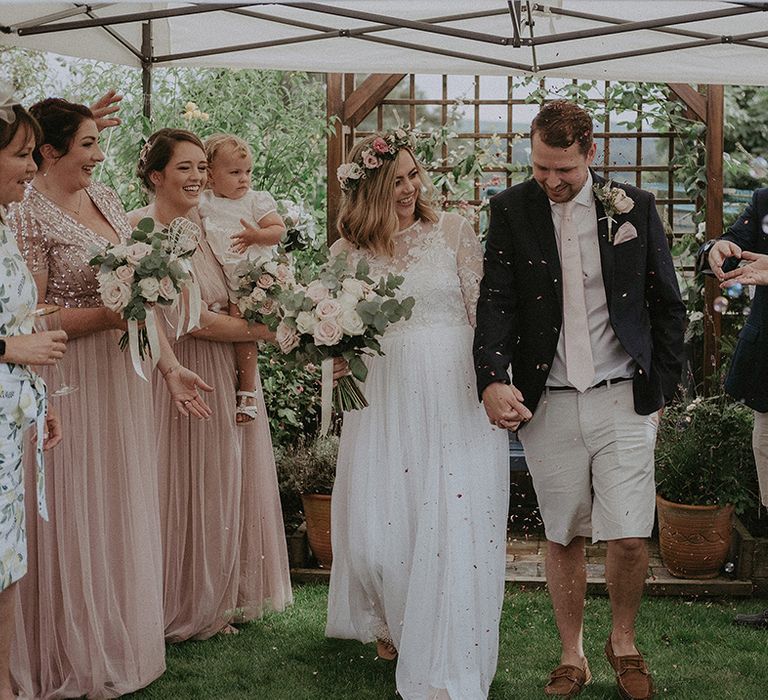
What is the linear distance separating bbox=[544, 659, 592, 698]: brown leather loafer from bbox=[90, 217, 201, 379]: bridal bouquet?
1.86m

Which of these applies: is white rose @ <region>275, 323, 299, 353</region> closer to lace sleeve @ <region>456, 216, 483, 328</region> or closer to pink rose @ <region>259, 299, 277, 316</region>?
pink rose @ <region>259, 299, 277, 316</region>

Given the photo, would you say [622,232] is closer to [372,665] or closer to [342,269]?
[342,269]

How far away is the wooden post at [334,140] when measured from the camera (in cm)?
693

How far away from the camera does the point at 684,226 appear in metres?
7.43

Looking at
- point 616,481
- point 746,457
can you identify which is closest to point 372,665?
point 616,481

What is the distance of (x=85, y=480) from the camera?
156 inches

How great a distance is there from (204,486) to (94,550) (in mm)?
784

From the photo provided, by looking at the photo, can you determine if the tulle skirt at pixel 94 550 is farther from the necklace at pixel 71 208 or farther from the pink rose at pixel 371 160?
the pink rose at pixel 371 160

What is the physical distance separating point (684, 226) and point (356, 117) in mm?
2329

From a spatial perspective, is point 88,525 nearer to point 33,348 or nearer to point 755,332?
point 33,348

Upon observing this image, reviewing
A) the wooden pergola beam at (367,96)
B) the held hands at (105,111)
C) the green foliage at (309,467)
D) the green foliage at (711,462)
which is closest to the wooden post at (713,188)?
the green foliage at (711,462)

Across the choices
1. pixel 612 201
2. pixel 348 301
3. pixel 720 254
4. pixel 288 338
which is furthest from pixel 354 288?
pixel 720 254

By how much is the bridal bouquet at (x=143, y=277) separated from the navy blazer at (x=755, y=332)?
2279 mm

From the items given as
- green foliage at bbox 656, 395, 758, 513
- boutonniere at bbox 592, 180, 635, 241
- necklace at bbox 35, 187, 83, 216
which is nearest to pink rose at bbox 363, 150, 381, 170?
boutonniere at bbox 592, 180, 635, 241
